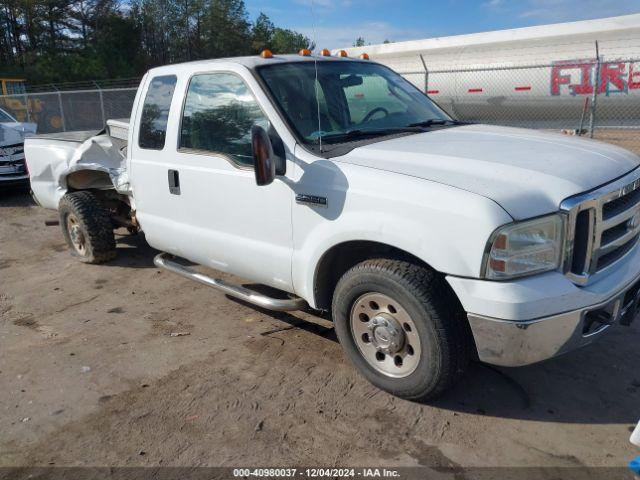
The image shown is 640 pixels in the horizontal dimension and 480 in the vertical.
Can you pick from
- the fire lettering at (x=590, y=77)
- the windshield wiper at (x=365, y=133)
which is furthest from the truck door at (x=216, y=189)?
the fire lettering at (x=590, y=77)

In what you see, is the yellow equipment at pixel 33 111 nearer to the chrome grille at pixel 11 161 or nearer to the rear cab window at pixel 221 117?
the chrome grille at pixel 11 161

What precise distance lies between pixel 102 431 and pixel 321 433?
48.9 inches

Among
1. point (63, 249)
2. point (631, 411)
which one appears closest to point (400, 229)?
point (631, 411)

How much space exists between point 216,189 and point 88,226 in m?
2.64

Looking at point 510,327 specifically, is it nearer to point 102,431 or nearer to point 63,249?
point 102,431

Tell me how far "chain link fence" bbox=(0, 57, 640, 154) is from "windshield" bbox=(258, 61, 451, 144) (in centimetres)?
885

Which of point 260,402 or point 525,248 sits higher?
point 525,248

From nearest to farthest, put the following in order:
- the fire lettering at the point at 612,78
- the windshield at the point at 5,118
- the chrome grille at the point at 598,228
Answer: the chrome grille at the point at 598,228 → the windshield at the point at 5,118 → the fire lettering at the point at 612,78

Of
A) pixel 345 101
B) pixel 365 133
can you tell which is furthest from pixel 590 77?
pixel 365 133

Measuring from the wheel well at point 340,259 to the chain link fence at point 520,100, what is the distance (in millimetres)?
10246

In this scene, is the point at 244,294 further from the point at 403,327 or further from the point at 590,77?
the point at 590,77

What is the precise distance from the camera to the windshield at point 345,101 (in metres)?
3.67

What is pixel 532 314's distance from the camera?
262 cm

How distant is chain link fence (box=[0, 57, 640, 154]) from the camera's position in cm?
1448
